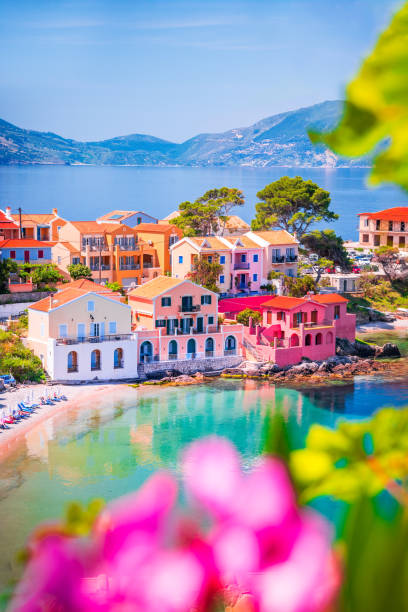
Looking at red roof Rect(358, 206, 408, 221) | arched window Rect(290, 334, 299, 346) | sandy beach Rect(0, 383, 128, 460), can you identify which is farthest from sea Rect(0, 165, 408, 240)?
sandy beach Rect(0, 383, 128, 460)

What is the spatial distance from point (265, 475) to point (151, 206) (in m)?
124

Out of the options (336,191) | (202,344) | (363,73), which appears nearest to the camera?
(363,73)

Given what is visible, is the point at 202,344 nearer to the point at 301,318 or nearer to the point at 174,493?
the point at 301,318

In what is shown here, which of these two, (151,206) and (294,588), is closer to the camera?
(294,588)

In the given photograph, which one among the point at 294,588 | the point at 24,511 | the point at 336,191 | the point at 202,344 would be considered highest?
the point at 336,191

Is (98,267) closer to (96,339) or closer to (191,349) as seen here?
(191,349)

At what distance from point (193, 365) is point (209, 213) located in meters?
13.6

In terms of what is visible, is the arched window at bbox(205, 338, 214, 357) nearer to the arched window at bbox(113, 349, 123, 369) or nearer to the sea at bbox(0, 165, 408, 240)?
the arched window at bbox(113, 349, 123, 369)

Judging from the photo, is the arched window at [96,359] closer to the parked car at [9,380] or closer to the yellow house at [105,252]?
the parked car at [9,380]

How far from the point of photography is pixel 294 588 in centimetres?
44

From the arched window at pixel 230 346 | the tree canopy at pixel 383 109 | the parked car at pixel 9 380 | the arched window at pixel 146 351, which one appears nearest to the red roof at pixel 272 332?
the arched window at pixel 230 346

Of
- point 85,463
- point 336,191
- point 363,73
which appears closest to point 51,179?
point 336,191

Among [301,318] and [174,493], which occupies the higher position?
[174,493]

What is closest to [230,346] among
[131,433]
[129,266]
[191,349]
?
[191,349]
